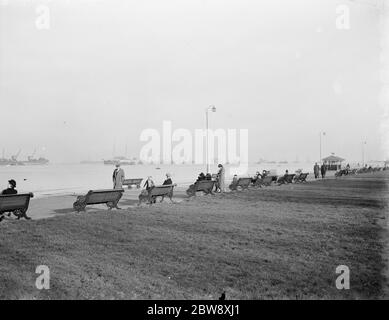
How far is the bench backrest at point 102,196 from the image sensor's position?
32.7 ft

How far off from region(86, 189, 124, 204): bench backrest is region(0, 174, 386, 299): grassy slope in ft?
2.32

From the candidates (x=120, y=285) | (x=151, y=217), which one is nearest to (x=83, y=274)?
(x=120, y=285)

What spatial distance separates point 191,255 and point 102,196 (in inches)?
208

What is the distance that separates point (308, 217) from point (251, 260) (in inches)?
171

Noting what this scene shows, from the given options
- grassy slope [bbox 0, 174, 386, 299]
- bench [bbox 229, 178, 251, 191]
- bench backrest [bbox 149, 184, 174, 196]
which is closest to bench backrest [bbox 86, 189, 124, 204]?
grassy slope [bbox 0, 174, 386, 299]

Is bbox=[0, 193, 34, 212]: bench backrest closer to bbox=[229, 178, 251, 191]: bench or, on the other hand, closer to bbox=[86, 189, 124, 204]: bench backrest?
bbox=[86, 189, 124, 204]: bench backrest

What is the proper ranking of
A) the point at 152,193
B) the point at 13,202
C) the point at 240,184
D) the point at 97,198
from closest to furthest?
the point at 13,202, the point at 97,198, the point at 152,193, the point at 240,184

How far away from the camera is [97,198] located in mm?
10211

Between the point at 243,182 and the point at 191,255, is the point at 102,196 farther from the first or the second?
the point at 243,182

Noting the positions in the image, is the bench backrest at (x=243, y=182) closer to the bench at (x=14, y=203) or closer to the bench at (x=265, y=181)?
the bench at (x=265, y=181)

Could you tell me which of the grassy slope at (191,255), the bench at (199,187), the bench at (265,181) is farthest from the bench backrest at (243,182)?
the grassy slope at (191,255)

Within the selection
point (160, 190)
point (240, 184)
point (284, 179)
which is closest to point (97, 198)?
point (160, 190)

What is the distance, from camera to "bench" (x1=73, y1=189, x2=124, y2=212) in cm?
1002

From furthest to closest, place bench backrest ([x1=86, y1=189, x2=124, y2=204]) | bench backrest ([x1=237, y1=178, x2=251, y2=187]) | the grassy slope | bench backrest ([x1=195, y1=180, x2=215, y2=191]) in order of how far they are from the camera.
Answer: bench backrest ([x1=237, y1=178, x2=251, y2=187]), bench backrest ([x1=195, y1=180, x2=215, y2=191]), bench backrest ([x1=86, y1=189, x2=124, y2=204]), the grassy slope
